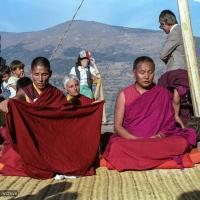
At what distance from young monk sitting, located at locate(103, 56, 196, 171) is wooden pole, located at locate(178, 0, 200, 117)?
0.47 metres

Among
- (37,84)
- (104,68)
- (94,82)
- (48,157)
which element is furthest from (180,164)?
(104,68)

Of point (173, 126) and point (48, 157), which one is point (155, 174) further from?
point (48, 157)

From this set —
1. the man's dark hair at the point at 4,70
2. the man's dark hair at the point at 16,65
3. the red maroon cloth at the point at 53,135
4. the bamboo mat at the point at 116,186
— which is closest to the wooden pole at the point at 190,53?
the bamboo mat at the point at 116,186

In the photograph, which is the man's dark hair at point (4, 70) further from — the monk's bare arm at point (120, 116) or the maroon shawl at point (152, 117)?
the maroon shawl at point (152, 117)

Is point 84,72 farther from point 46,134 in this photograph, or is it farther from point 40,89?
point 46,134

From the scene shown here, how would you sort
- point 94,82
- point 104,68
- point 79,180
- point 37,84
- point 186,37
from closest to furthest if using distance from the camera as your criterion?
point 79,180, point 37,84, point 186,37, point 94,82, point 104,68

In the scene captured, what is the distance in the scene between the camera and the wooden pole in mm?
7793

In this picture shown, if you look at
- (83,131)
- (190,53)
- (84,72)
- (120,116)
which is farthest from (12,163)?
(84,72)

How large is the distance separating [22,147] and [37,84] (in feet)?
2.88

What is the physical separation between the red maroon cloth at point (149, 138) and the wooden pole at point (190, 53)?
0.48 m

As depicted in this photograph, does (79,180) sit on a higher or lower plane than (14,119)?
lower

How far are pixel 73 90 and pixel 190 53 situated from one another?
1.76 m

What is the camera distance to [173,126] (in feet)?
24.5

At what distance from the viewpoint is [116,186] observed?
6281mm
